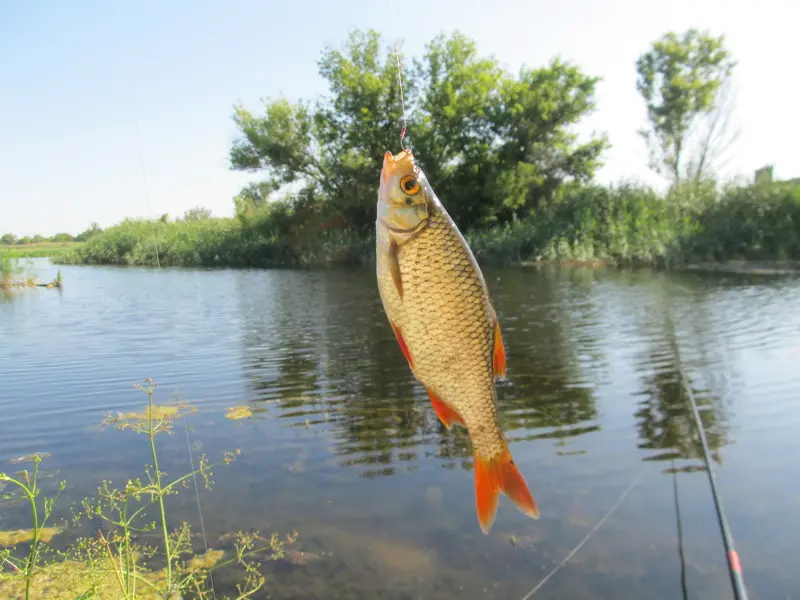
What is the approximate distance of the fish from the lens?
1.67 metres

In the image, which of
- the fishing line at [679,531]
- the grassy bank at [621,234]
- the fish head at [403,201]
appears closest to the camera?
the fish head at [403,201]

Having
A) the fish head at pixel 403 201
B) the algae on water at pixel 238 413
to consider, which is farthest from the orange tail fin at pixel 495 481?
the algae on water at pixel 238 413

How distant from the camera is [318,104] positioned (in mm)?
42219

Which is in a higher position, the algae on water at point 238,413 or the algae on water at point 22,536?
the algae on water at point 238,413

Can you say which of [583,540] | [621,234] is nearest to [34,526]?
[583,540]

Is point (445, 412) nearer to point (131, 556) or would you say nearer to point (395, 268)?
point (395, 268)

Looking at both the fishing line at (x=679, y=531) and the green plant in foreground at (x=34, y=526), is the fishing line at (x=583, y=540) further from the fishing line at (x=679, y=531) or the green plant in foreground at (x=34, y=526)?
the green plant in foreground at (x=34, y=526)

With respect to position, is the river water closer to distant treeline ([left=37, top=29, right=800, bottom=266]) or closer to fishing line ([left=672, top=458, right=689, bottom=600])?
fishing line ([left=672, top=458, right=689, bottom=600])

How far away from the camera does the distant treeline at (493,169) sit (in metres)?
27.6

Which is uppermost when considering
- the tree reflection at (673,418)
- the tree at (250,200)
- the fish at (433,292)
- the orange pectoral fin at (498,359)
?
the tree at (250,200)

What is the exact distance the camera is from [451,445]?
6.39 metres

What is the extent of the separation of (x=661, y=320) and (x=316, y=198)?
33652 millimetres

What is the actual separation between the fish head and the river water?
307 cm

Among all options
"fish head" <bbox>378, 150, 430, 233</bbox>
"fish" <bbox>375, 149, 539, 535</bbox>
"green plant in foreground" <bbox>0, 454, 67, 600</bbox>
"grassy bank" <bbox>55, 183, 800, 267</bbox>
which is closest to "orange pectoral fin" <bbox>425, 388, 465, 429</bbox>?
"fish" <bbox>375, 149, 539, 535</bbox>
